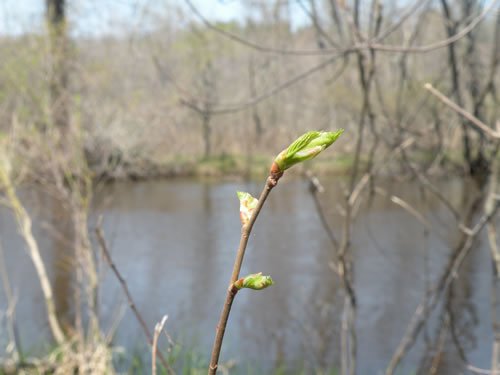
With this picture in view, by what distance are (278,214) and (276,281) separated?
2.86m

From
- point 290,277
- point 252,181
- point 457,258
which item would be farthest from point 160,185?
point 457,258

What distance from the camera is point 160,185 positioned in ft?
36.0

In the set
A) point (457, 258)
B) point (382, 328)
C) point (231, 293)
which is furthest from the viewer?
point (382, 328)

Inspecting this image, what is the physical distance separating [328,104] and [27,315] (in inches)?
180

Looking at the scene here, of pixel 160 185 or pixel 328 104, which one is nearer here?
pixel 328 104

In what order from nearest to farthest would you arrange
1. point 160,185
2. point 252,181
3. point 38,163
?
point 38,163 → point 252,181 → point 160,185

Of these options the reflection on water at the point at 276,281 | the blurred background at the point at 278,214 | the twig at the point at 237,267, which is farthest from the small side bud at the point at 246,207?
the reflection on water at the point at 276,281

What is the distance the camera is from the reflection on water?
12.7 ft

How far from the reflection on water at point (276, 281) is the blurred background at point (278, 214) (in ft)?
0.08

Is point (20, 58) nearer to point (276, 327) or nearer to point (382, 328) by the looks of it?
point (276, 327)

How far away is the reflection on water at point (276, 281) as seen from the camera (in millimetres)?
3867

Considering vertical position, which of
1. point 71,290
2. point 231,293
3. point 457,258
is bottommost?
point 71,290

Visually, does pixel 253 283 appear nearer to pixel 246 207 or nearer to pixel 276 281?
pixel 246 207

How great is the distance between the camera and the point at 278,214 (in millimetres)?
8039
